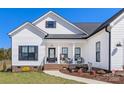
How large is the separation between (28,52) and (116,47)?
10100mm

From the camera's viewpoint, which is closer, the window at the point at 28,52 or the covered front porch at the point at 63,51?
the window at the point at 28,52

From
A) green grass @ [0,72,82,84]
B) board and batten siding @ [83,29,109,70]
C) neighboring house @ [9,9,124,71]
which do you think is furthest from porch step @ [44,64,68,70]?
green grass @ [0,72,82,84]

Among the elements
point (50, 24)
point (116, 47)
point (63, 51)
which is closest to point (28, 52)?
point (63, 51)

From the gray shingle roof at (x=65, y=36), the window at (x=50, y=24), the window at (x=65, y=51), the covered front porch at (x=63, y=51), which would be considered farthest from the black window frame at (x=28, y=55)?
the window at (x=50, y=24)

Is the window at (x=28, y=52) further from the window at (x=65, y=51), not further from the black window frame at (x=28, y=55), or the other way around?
the window at (x=65, y=51)

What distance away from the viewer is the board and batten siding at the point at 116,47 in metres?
17.0

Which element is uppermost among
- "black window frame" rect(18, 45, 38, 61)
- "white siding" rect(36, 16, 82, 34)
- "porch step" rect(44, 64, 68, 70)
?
"white siding" rect(36, 16, 82, 34)

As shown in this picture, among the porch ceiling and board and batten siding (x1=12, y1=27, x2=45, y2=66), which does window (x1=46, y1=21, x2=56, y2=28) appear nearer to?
the porch ceiling

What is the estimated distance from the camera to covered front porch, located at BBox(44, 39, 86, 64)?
82.8ft

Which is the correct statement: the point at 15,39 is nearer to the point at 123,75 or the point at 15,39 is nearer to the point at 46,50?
the point at 46,50

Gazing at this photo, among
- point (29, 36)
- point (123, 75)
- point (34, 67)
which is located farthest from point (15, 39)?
point (123, 75)

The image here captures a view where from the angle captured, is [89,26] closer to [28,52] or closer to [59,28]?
[59,28]

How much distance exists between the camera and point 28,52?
24.4 m

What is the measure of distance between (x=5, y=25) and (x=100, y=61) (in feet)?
36.2
